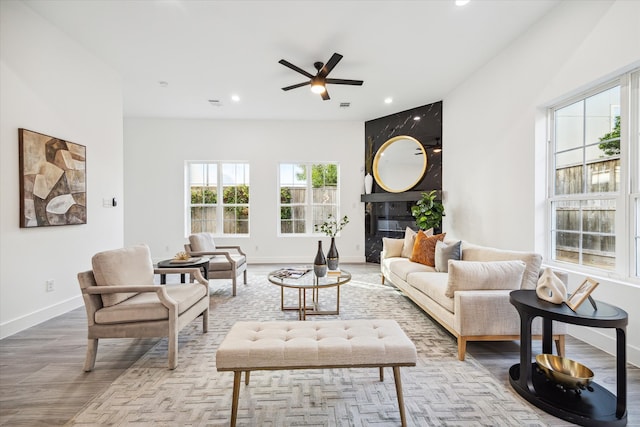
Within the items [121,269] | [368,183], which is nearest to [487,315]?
[121,269]

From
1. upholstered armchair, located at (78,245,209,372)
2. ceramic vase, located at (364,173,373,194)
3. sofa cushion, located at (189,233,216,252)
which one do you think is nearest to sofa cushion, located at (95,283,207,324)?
upholstered armchair, located at (78,245,209,372)

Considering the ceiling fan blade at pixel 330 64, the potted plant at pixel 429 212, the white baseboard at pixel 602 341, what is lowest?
the white baseboard at pixel 602 341

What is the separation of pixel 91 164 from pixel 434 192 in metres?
5.18

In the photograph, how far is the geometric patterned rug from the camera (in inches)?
63.1

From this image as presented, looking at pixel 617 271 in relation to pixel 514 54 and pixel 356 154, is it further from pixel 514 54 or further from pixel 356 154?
pixel 356 154

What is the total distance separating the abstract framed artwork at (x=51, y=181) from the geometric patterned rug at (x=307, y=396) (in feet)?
6.03

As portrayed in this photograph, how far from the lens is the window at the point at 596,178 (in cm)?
230

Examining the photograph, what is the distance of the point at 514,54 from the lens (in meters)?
3.33

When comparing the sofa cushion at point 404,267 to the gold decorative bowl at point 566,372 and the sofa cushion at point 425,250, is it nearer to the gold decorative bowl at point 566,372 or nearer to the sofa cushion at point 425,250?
the sofa cushion at point 425,250

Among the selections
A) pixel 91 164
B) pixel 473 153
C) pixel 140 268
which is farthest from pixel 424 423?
pixel 91 164

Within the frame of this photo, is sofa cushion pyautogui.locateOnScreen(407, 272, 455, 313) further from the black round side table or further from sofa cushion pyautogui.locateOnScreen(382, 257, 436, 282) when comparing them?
the black round side table

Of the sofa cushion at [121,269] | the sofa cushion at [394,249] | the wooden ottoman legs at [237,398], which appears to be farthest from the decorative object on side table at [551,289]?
the sofa cushion at [121,269]

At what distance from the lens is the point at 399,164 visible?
19.0 feet

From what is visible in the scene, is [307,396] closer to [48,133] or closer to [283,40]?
[283,40]
